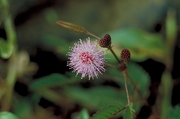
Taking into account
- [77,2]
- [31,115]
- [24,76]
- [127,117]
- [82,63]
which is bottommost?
[31,115]

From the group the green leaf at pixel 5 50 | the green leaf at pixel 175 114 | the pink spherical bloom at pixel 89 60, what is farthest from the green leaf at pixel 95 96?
the green leaf at pixel 5 50

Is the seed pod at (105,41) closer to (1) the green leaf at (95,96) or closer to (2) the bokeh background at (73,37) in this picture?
(1) the green leaf at (95,96)

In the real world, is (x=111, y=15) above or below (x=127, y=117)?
above

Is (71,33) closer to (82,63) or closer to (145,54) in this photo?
(145,54)

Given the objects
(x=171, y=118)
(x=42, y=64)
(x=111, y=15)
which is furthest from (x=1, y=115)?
(x=111, y=15)

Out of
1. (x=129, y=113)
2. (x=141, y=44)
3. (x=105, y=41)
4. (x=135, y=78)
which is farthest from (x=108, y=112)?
(x=141, y=44)
